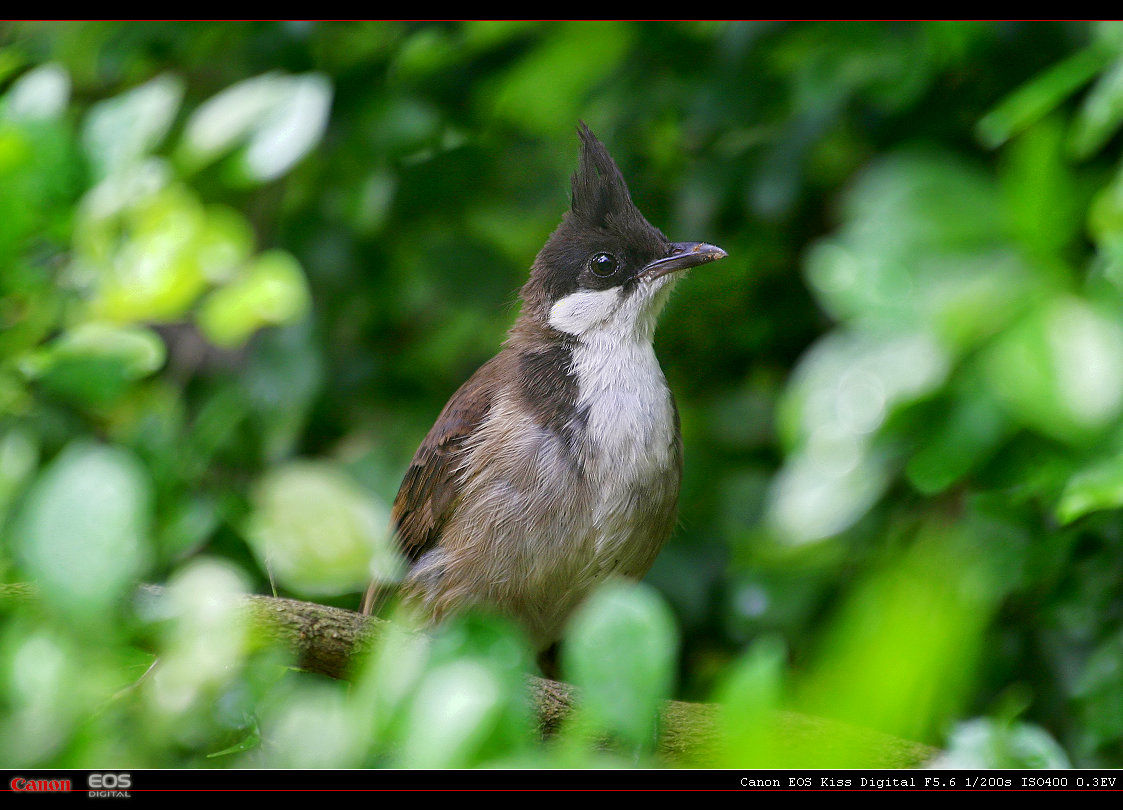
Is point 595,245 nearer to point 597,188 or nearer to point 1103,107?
point 597,188

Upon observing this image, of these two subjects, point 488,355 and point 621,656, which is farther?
point 488,355

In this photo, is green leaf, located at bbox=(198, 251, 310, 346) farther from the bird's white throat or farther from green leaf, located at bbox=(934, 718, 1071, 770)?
green leaf, located at bbox=(934, 718, 1071, 770)

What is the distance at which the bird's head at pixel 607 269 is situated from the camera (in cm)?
273

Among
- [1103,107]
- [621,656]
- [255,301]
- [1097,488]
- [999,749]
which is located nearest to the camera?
[621,656]

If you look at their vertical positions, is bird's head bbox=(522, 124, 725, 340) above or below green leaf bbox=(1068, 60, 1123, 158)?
below

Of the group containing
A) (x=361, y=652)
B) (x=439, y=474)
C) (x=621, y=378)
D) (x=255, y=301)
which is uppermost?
(x=255, y=301)

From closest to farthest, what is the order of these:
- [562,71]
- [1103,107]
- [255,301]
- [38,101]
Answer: [1103,107], [38,101], [255,301], [562,71]

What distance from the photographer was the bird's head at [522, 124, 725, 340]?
273 centimetres

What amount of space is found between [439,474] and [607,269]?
73cm

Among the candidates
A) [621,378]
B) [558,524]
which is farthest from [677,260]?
[558,524]

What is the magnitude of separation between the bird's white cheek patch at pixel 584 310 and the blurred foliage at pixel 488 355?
0.54m

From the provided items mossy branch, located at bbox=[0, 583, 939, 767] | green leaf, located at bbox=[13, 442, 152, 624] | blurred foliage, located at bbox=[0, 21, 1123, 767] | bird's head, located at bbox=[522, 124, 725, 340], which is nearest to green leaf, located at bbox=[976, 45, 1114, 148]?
blurred foliage, located at bbox=[0, 21, 1123, 767]

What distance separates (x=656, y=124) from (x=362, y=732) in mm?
2584
